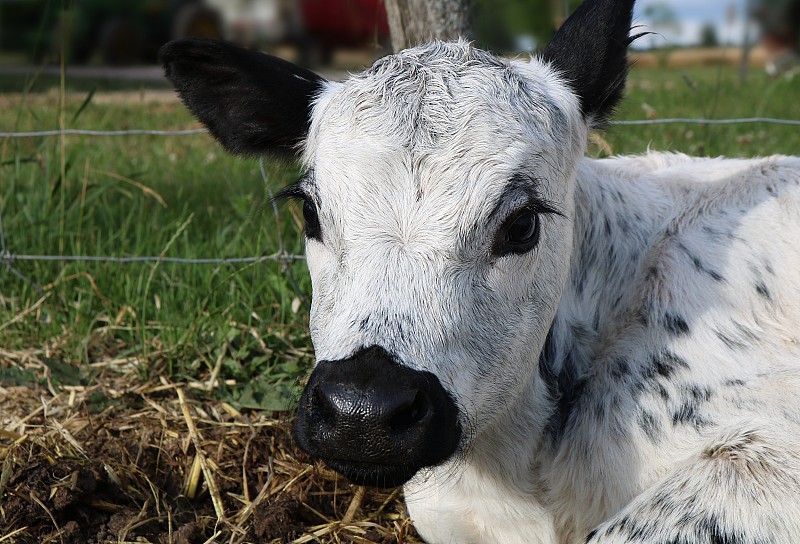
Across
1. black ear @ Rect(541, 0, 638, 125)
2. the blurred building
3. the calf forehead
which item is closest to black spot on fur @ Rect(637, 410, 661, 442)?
the calf forehead

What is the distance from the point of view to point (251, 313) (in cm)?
448

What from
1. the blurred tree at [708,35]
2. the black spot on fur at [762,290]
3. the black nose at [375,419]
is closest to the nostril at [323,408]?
the black nose at [375,419]

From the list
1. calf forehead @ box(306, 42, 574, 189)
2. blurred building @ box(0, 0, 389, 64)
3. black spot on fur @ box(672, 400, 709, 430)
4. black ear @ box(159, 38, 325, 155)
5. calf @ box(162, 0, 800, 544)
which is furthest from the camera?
blurred building @ box(0, 0, 389, 64)

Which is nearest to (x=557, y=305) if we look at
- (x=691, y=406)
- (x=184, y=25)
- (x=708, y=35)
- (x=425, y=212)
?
(x=691, y=406)

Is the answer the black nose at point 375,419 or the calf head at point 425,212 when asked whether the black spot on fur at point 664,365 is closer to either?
the calf head at point 425,212

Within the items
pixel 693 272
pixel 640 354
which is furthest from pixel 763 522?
pixel 693 272

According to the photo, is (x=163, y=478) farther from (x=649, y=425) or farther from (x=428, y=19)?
(x=428, y=19)

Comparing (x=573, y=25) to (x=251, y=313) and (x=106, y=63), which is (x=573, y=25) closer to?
(x=251, y=313)

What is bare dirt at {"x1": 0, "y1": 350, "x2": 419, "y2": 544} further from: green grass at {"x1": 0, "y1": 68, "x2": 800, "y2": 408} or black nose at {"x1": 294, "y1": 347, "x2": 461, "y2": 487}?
black nose at {"x1": 294, "y1": 347, "x2": 461, "y2": 487}

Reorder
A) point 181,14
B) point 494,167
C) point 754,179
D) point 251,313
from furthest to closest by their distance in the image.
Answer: point 181,14 < point 251,313 < point 754,179 < point 494,167

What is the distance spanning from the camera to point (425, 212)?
2609 mm

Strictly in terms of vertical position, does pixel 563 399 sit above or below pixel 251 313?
above

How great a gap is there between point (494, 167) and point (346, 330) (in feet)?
2.10

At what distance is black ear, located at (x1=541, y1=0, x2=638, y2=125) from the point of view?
9.95ft
